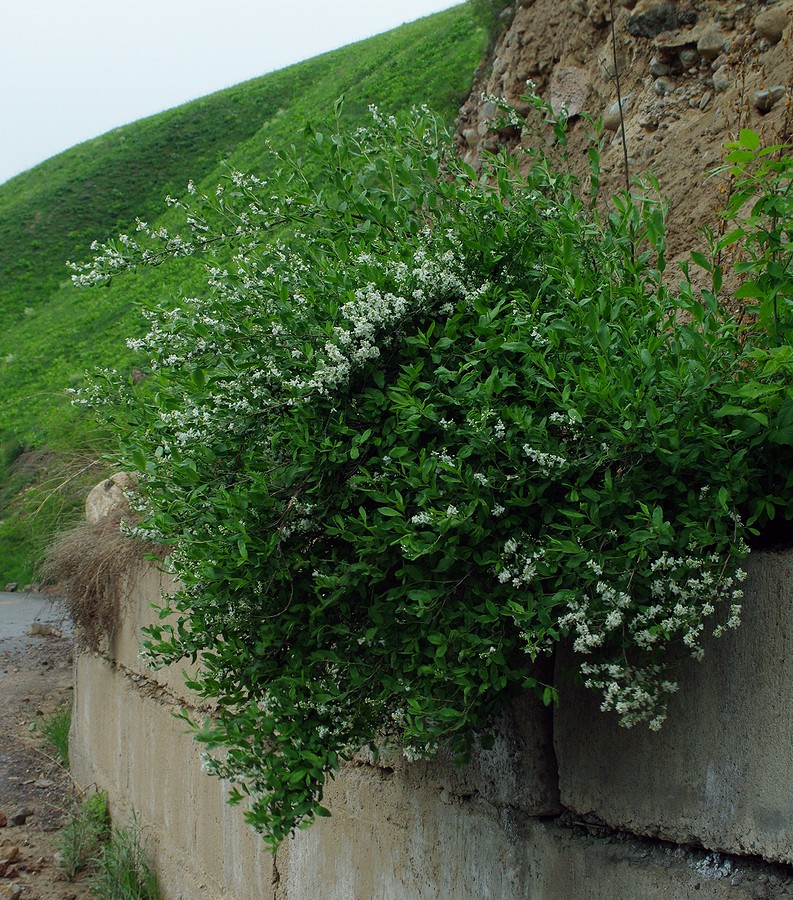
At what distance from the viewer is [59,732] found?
25.7 ft

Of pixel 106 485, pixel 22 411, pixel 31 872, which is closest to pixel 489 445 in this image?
pixel 106 485

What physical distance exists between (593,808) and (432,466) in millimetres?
1078

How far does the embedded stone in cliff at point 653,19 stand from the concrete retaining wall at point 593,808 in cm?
435

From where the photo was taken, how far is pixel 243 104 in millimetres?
34969

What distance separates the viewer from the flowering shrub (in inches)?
78.9

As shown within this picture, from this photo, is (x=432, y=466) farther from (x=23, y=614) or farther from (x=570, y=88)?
(x=23, y=614)

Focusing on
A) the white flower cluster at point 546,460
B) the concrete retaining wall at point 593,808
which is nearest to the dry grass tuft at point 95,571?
the concrete retaining wall at point 593,808

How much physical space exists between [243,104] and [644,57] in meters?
32.0

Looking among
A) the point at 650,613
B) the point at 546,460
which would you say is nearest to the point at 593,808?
the point at 650,613

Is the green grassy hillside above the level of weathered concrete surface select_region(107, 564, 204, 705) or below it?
above

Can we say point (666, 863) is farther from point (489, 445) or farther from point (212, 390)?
point (212, 390)

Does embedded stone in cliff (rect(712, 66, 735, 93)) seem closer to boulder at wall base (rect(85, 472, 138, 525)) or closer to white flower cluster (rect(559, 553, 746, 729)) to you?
white flower cluster (rect(559, 553, 746, 729))

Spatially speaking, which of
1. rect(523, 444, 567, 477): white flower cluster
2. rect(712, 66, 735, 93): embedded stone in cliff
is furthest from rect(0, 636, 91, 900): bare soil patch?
rect(712, 66, 735, 93): embedded stone in cliff

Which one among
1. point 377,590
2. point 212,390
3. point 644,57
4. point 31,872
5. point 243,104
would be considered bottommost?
point 31,872
